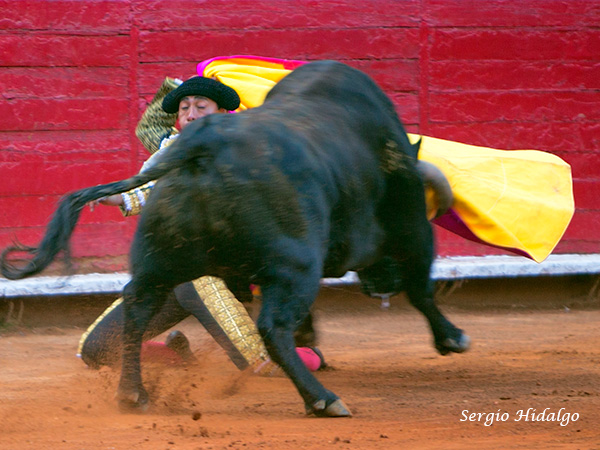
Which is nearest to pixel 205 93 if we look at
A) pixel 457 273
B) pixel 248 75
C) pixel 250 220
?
pixel 248 75

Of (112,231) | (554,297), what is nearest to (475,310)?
(554,297)

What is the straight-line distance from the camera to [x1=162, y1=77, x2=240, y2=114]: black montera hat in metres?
3.41

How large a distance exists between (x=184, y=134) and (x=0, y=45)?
2975mm

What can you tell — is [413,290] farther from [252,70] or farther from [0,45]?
[0,45]

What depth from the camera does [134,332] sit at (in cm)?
273

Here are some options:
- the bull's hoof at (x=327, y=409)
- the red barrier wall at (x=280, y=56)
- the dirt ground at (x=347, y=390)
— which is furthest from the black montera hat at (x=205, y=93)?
the red barrier wall at (x=280, y=56)

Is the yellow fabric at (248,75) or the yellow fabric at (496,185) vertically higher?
the yellow fabric at (248,75)

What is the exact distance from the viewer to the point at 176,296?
354 cm

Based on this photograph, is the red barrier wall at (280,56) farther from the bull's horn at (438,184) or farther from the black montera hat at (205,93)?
the bull's horn at (438,184)

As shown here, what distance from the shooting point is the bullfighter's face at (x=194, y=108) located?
11.2 feet

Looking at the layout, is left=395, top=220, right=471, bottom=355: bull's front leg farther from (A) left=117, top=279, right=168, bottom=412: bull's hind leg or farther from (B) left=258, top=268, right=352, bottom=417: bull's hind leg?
(A) left=117, top=279, right=168, bottom=412: bull's hind leg

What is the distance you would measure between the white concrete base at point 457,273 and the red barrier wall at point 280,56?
147mm

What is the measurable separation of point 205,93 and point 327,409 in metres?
1.35
